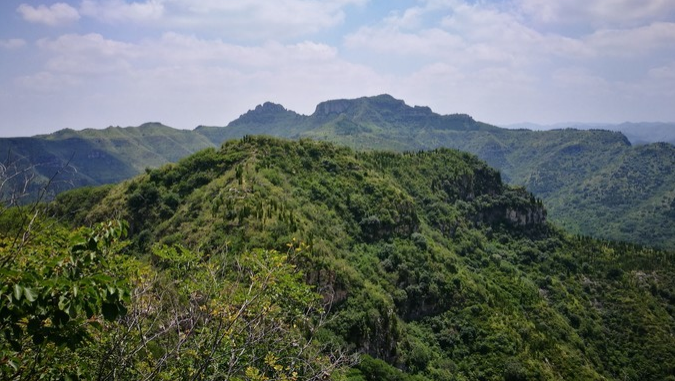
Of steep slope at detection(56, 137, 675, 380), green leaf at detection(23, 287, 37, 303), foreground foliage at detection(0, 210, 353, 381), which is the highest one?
green leaf at detection(23, 287, 37, 303)

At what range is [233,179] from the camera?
199ft

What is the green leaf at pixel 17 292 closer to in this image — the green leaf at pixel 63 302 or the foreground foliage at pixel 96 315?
the foreground foliage at pixel 96 315

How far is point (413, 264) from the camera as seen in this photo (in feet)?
218

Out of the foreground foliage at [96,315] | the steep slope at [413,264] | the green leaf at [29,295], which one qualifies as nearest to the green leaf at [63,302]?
the foreground foliage at [96,315]

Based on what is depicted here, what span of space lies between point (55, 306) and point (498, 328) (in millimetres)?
65122

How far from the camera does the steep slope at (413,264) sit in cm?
A: 4781

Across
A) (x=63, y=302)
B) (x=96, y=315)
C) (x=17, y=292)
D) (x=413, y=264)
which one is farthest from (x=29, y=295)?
(x=413, y=264)

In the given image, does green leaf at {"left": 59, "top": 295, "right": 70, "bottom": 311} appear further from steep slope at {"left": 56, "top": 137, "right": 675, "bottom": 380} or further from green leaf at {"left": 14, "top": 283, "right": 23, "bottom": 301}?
steep slope at {"left": 56, "top": 137, "right": 675, "bottom": 380}

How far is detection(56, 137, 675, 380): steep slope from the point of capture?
47.8 meters

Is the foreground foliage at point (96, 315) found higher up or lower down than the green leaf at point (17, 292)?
lower down

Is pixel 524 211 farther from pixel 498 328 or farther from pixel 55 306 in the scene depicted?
pixel 55 306

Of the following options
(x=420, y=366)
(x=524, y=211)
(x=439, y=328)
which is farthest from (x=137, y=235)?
(x=524, y=211)

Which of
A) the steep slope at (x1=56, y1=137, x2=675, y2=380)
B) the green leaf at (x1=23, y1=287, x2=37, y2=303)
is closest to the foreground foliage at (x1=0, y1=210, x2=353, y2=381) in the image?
the green leaf at (x1=23, y1=287, x2=37, y2=303)

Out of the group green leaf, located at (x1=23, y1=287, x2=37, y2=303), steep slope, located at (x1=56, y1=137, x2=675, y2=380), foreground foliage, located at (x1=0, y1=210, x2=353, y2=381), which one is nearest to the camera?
green leaf, located at (x1=23, y1=287, x2=37, y2=303)
